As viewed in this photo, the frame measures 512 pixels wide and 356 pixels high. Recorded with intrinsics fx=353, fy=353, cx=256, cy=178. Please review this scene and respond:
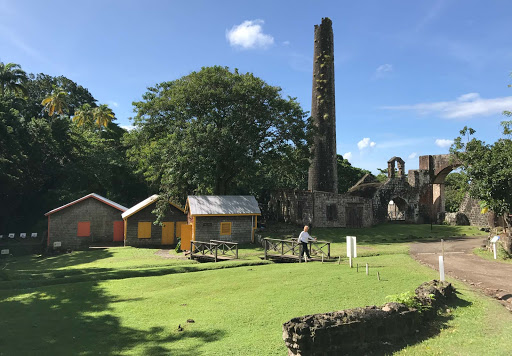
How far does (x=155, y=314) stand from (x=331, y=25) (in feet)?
131

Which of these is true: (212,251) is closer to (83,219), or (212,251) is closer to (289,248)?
(289,248)

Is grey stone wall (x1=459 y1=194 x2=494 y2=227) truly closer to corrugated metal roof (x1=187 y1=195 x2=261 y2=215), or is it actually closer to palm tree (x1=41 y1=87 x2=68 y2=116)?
corrugated metal roof (x1=187 y1=195 x2=261 y2=215)

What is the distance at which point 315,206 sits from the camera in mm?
34250

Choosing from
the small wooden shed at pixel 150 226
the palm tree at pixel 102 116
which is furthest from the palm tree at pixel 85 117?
the small wooden shed at pixel 150 226

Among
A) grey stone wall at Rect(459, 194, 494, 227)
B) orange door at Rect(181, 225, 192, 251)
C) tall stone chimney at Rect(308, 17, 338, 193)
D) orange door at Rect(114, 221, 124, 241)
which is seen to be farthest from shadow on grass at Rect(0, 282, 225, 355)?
grey stone wall at Rect(459, 194, 494, 227)

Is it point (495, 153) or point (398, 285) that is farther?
point (495, 153)

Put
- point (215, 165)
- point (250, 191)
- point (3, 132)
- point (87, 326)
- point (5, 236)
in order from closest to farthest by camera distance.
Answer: point (87, 326) → point (215, 165) → point (3, 132) → point (5, 236) → point (250, 191)

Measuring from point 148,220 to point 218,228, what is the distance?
768 centimetres

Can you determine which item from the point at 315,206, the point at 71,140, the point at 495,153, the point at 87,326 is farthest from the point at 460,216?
the point at 71,140

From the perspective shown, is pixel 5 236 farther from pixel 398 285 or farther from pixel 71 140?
pixel 398 285

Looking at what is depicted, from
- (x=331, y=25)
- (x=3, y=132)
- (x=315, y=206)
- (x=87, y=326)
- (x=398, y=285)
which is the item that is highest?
(x=331, y=25)

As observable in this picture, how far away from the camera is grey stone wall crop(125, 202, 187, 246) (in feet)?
99.6

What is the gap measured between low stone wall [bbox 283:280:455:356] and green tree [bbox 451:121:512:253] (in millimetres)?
12694

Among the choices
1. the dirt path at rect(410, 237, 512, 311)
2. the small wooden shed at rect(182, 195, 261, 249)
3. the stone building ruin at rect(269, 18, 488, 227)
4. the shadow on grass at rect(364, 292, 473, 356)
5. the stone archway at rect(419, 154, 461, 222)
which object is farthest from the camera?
the stone archway at rect(419, 154, 461, 222)
